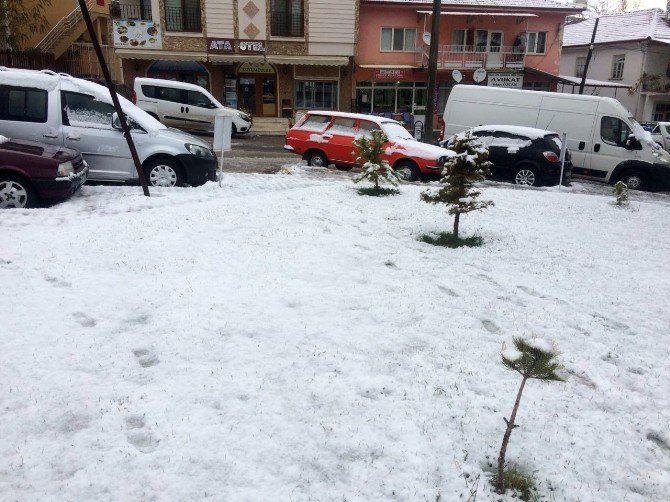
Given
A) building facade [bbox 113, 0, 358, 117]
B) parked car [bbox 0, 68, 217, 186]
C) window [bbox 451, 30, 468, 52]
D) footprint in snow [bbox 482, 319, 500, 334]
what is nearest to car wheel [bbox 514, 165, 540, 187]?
parked car [bbox 0, 68, 217, 186]

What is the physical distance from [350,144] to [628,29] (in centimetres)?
3331

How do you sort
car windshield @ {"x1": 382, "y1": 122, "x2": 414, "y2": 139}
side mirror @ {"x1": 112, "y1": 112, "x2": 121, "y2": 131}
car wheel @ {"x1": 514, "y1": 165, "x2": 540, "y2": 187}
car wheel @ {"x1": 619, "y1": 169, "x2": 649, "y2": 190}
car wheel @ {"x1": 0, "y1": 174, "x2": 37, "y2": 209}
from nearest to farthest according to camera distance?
car wheel @ {"x1": 0, "y1": 174, "x2": 37, "y2": 209} < side mirror @ {"x1": 112, "y1": 112, "x2": 121, "y2": 131} < car windshield @ {"x1": 382, "y1": 122, "x2": 414, "y2": 139} < car wheel @ {"x1": 514, "y1": 165, "x2": 540, "y2": 187} < car wheel @ {"x1": 619, "y1": 169, "x2": 649, "y2": 190}

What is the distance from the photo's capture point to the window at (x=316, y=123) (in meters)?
13.5

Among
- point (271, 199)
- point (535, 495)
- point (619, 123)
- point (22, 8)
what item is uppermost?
point (22, 8)

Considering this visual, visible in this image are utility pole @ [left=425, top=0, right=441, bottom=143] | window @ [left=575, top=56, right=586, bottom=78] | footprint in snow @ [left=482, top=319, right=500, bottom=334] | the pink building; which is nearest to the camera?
footprint in snow @ [left=482, top=319, right=500, bottom=334]

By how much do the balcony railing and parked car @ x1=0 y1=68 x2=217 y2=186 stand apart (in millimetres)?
23339

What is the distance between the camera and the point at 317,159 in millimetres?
13781

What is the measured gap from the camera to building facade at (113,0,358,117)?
26.4 m

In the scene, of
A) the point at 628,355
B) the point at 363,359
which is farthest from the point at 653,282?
the point at 363,359

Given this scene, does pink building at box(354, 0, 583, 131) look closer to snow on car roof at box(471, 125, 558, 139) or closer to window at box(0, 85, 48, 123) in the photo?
snow on car roof at box(471, 125, 558, 139)

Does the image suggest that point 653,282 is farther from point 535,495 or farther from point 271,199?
point 271,199

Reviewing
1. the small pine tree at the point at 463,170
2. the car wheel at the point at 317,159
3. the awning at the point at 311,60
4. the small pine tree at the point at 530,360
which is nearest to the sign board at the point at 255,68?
the awning at the point at 311,60

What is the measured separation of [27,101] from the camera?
8.70 m

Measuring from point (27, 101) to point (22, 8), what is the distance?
18.9 meters
